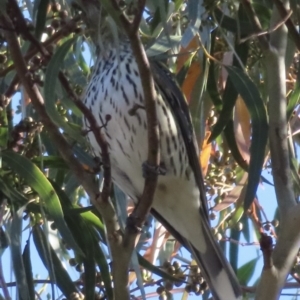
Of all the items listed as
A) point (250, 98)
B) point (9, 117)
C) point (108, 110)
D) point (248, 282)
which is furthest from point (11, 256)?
point (248, 282)

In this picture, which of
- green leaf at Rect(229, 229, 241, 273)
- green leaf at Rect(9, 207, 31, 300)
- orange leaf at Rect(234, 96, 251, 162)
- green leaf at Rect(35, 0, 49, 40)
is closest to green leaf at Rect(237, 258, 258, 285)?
green leaf at Rect(229, 229, 241, 273)

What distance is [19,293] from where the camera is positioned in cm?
171

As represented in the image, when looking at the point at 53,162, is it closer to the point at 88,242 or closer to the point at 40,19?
the point at 88,242

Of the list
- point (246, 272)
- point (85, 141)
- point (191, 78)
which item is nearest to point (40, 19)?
point (85, 141)

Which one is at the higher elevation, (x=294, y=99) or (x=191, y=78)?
(x=191, y=78)

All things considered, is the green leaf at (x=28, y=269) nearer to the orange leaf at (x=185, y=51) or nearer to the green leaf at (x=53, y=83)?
the green leaf at (x=53, y=83)

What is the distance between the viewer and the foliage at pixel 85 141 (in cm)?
164

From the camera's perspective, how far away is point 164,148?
208cm

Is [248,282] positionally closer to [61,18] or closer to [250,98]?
[250,98]

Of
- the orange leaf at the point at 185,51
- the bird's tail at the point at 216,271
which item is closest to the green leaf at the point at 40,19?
the orange leaf at the point at 185,51

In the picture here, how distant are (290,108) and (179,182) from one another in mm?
484

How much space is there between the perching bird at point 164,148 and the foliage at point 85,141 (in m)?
0.05

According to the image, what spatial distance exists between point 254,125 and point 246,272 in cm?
80

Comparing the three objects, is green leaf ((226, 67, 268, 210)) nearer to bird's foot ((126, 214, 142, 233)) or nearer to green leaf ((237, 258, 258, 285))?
bird's foot ((126, 214, 142, 233))
